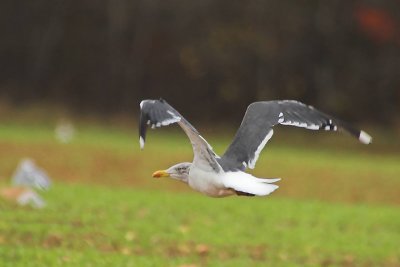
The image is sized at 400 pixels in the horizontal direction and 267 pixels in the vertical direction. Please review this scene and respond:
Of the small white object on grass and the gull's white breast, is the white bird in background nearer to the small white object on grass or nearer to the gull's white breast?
the small white object on grass

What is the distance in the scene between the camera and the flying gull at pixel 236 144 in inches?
256

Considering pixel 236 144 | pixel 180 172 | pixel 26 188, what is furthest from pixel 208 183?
pixel 26 188

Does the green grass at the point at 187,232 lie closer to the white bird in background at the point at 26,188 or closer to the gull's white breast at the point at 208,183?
the white bird in background at the point at 26,188

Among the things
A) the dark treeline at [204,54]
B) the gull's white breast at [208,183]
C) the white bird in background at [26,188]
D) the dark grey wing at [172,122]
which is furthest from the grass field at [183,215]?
the dark treeline at [204,54]

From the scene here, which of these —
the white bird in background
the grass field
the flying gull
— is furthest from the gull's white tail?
the white bird in background

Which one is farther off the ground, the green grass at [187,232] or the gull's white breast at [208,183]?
the gull's white breast at [208,183]

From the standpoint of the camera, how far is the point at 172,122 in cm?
633

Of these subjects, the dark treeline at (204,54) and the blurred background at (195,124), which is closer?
the blurred background at (195,124)

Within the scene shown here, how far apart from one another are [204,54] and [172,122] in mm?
31166

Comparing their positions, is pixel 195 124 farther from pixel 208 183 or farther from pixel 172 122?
pixel 172 122

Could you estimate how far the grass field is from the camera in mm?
10664

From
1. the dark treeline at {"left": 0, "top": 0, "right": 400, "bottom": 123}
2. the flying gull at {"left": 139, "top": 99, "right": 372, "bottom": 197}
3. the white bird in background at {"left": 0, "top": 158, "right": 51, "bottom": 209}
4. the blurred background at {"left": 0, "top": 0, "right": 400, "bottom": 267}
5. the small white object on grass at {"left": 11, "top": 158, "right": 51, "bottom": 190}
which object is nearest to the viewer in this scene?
the flying gull at {"left": 139, "top": 99, "right": 372, "bottom": 197}

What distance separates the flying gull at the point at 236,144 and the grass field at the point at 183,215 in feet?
8.47

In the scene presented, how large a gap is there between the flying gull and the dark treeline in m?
26.0
